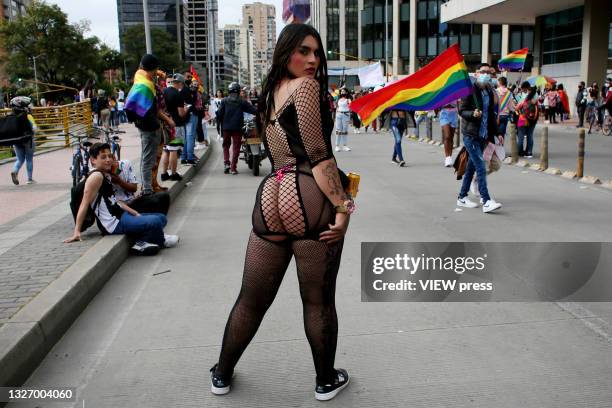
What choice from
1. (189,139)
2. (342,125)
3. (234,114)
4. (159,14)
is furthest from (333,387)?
(159,14)

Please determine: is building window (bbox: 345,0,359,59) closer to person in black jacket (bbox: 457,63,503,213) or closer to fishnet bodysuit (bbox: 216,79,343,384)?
person in black jacket (bbox: 457,63,503,213)

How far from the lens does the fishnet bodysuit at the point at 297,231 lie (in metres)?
3.05

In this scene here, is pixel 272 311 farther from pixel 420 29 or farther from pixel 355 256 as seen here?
pixel 420 29

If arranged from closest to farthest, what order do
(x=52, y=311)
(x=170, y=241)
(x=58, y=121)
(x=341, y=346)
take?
(x=341, y=346) → (x=52, y=311) → (x=170, y=241) → (x=58, y=121)

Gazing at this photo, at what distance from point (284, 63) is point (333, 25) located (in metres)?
86.4

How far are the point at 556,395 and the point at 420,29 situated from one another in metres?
68.9

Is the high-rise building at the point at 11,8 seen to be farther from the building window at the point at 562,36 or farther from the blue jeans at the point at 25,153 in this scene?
the blue jeans at the point at 25,153

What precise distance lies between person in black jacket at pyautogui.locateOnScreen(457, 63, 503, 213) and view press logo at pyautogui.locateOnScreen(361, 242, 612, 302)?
1959mm

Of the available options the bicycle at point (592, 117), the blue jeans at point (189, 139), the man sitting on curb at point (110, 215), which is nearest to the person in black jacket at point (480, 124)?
the man sitting on curb at point (110, 215)

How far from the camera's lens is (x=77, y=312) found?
4957 millimetres

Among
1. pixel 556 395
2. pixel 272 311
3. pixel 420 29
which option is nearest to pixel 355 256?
pixel 272 311

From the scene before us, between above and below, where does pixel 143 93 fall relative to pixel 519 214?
above

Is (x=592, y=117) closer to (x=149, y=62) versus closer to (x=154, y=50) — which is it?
(x=149, y=62)

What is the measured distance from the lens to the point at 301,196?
311 cm
